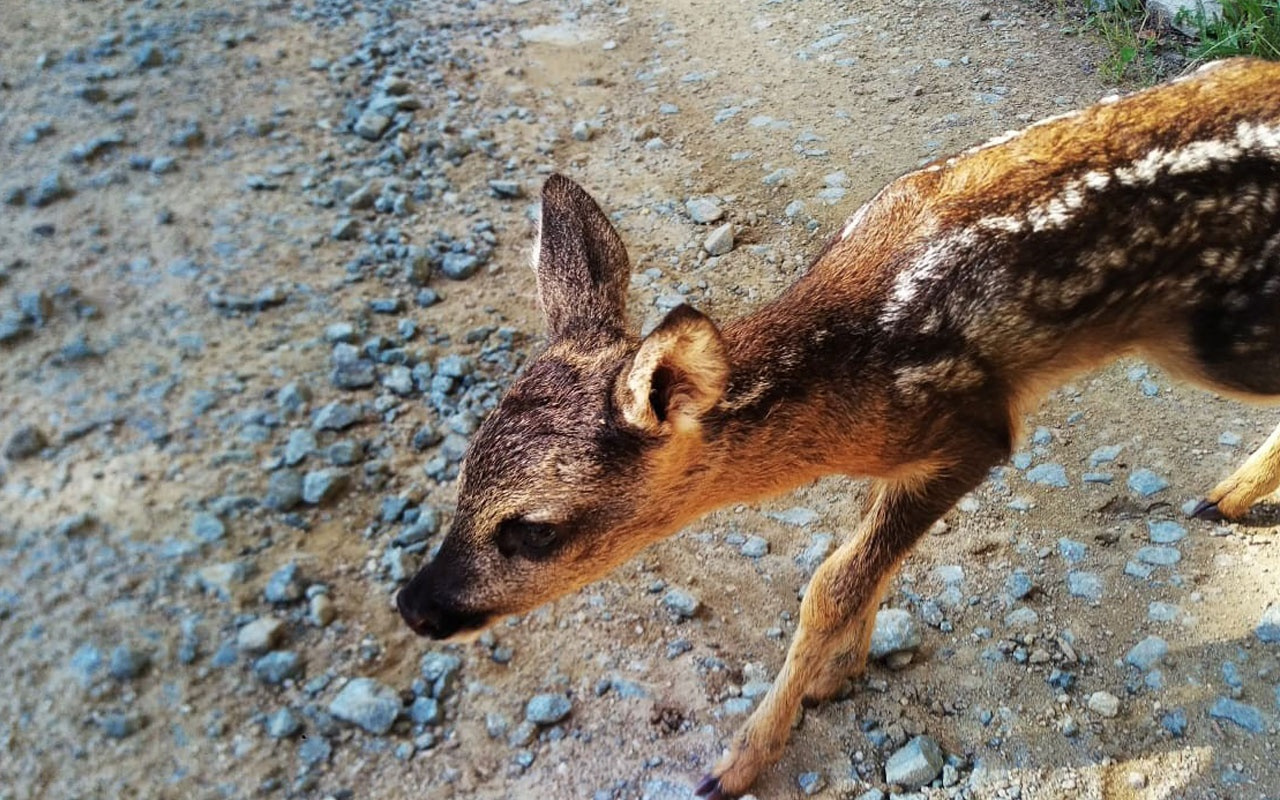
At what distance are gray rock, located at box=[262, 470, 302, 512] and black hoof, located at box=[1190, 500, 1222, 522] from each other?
11.5 ft

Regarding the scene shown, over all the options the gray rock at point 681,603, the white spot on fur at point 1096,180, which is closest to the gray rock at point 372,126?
the gray rock at point 681,603

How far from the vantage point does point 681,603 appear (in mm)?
3836

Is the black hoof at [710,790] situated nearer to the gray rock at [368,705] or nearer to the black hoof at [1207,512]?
the gray rock at [368,705]

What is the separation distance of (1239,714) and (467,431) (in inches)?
119

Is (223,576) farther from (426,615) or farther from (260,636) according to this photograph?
(426,615)

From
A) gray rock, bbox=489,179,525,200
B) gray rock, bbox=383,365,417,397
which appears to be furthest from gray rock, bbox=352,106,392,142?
gray rock, bbox=383,365,417,397

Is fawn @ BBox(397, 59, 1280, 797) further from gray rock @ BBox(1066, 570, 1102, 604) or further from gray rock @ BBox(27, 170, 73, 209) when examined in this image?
gray rock @ BBox(27, 170, 73, 209)

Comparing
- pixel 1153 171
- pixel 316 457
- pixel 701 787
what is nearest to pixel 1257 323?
pixel 1153 171

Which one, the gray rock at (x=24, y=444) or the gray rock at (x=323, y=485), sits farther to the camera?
the gray rock at (x=24, y=444)

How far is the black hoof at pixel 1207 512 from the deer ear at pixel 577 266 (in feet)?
7.51

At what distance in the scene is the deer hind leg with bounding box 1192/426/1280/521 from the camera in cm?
379

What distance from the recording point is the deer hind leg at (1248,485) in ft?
12.4

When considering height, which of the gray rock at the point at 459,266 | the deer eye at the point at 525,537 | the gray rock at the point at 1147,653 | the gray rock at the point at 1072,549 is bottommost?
the gray rock at the point at 1147,653

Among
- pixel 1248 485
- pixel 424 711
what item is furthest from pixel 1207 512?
pixel 424 711
